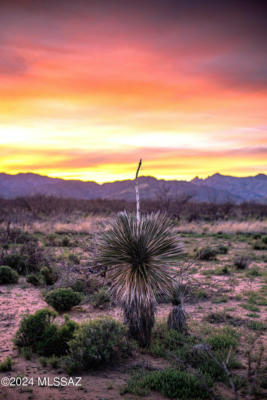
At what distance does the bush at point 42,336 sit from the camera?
5859 millimetres

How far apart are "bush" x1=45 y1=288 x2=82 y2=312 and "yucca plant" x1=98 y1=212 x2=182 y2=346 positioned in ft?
9.80

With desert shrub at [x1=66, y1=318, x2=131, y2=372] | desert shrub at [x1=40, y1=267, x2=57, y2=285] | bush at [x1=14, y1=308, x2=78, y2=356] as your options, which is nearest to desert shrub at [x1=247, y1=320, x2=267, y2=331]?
desert shrub at [x1=66, y1=318, x2=131, y2=372]

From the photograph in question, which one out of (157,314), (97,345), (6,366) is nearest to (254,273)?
(157,314)

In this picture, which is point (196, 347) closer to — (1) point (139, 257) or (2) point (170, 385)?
(2) point (170, 385)

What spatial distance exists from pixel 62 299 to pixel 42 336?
87.4 inches

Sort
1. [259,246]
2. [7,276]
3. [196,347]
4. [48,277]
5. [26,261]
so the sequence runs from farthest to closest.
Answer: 1. [259,246]
2. [26,261]
3. [7,276]
4. [48,277]
5. [196,347]

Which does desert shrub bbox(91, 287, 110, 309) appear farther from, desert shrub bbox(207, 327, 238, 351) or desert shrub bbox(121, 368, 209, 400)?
desert shrub bbox(121, 368, 209, 400)

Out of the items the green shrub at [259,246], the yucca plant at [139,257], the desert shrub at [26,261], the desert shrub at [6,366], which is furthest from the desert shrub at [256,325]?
the green shrub at [259,246]

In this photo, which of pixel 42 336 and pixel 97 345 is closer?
pixel 97 345

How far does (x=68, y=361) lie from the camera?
5.24 meters

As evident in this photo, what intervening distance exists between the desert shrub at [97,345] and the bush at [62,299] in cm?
247

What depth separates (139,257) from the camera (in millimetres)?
5473

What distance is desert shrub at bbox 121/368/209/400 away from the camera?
4531mm

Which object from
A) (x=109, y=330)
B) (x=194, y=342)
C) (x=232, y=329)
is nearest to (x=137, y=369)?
(x=109, y=330)
